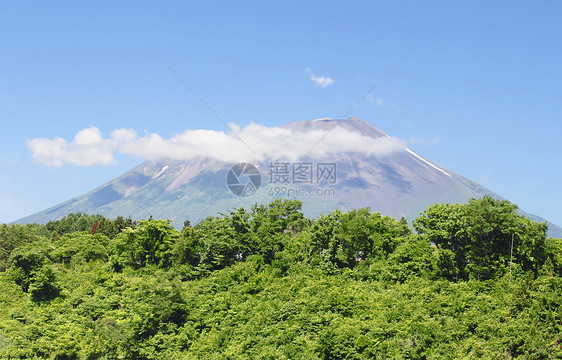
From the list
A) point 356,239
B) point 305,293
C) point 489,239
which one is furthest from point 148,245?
point 489,239

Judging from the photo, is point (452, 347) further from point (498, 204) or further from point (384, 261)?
point (498, 204)

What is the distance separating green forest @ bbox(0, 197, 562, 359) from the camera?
28938 mm

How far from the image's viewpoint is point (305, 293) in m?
36.4

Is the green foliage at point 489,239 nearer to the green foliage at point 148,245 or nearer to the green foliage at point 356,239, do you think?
the green foliage at point 356,239

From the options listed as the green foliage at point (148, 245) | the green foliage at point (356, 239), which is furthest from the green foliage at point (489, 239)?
the green foliage at point (148, 245)

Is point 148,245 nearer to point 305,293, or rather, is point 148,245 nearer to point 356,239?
point 305,293

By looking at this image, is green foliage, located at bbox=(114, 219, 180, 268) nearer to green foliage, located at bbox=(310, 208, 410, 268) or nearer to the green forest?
the green forest

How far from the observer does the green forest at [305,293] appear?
2894 centimetres

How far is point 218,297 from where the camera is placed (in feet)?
125

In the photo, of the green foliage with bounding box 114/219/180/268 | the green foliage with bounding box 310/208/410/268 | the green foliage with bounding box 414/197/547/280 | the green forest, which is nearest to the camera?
the green forest

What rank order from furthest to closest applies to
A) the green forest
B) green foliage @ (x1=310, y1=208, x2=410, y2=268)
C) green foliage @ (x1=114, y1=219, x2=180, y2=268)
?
1. green foliage @ (x1=114, y1=219, x2=180, y2=268)
2. green foliage @ (x1=310, y1=208, x2=410, y2=268)
3. the green forest

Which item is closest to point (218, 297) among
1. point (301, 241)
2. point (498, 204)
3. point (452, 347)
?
point (301, 241)

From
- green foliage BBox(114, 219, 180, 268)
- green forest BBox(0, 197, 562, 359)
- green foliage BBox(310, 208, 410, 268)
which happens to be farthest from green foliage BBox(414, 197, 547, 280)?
green foliage BBox(114, 219, 180, 268)

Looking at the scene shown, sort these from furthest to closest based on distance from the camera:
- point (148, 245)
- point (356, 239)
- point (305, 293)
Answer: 1. point (148, 245)
2. point (356, 239)
3. point (305, 293)
